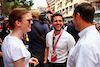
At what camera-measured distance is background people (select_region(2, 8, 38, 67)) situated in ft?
4.02

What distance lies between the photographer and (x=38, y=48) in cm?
288

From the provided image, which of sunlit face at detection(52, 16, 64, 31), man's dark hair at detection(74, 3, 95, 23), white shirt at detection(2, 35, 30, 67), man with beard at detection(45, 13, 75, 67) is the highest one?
man's dark hair at detection(74, 3, 95, 23)

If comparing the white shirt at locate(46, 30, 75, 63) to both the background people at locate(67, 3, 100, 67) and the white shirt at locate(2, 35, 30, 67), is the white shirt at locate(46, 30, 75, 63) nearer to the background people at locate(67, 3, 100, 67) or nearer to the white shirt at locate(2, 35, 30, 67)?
the background people at locate(67, 3, 100, 67)

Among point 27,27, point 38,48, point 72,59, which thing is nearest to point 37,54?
point 38,48

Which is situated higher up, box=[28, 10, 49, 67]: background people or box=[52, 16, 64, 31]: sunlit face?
box=[52, 16, 64, 31]: sunlit face

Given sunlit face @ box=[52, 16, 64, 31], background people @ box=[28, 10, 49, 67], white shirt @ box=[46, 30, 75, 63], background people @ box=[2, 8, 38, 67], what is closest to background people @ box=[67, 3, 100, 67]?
background people @ box=[2, 8, 38, 67]

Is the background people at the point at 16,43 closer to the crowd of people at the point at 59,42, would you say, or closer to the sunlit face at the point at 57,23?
the crowd of people at the point at 59,42

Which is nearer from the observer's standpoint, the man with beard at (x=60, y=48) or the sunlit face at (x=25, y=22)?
the sunlit face at (x=25, y=22)

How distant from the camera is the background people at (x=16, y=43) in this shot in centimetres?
123

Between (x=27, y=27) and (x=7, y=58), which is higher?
(x=27, y=27)

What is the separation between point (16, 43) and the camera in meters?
1.29

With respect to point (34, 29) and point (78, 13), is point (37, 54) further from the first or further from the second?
point (78, 13)

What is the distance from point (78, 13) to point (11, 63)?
1116 mm

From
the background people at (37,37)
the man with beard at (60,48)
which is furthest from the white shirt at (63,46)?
the background people at (37,37)
